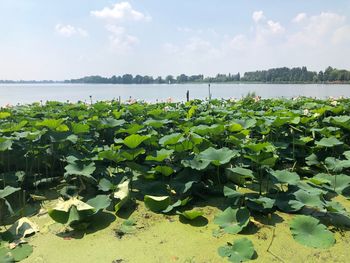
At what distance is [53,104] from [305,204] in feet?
19.7

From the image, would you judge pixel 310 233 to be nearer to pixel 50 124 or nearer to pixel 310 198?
pixel 310 198

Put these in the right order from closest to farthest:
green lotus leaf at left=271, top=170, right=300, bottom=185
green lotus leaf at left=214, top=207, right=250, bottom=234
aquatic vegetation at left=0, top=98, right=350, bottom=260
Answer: green lotus leaf at left=214, top=207, right=250, bottom=234, aquatic vegetation at left=0, top=98, right=350, bottom=260, green lotus leaf at left=271, top=170, right=300, bottom=185

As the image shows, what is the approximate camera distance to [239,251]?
2.35 metres

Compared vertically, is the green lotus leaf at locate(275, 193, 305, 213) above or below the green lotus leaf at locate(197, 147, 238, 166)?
below

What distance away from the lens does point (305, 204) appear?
2.83 metres

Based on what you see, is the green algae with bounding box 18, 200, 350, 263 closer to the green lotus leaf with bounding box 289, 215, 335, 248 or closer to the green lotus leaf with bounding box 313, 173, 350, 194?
the green lotus leaf with bounding box 289, 215, 335, 248

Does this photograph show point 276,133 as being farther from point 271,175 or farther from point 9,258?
point 9,258

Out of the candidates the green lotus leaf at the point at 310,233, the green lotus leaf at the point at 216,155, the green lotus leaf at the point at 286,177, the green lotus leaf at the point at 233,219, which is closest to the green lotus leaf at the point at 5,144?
the green lotus leaf at the point at 216,155

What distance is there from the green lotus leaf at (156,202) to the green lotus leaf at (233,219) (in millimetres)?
465

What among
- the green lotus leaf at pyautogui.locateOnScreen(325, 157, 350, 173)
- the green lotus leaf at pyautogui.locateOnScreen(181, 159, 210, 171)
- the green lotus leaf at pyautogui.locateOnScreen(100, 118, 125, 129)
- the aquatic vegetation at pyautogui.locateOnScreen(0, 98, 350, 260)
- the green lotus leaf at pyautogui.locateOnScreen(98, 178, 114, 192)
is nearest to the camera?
the aquatic vegetation at pyautogui.locateOnScreen(0, 98, 350, 260)

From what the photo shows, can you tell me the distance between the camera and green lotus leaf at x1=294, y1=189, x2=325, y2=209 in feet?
8.98

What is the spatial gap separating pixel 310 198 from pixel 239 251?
87 cm

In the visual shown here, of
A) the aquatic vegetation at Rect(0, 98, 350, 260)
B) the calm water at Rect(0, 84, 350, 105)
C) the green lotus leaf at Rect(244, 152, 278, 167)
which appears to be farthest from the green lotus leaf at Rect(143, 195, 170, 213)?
the calm water at Rect(0, 84, 350, 105)

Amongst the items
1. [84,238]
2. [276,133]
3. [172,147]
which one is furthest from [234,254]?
[276,133]
